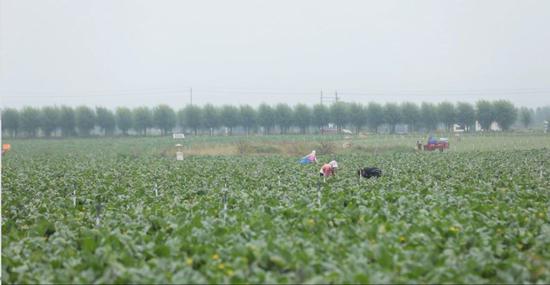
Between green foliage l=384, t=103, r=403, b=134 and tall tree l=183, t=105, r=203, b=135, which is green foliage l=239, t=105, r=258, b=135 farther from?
green foliage l=384, t=103, r=403, b=134

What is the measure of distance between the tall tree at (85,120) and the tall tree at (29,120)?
6.75 m

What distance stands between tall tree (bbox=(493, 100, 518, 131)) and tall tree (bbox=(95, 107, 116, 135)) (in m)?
69.3

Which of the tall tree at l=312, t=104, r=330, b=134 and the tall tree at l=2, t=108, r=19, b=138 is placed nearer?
the tall tree at l=2, t=108, r=19, b=138

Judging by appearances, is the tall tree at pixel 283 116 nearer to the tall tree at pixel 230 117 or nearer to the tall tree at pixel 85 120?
the tall tree at pixel 230 117

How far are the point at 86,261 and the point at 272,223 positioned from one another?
10.7ft

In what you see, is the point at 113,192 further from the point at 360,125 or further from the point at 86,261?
the point at 360,125

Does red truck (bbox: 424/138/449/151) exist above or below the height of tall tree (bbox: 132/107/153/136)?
below

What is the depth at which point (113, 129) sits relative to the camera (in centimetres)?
12144

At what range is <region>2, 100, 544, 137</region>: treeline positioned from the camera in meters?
109

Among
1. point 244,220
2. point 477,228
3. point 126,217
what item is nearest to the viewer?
point 477,228

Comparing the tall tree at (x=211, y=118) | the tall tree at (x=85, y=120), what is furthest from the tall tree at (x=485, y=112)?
the tall tree at (x=85, y=120)

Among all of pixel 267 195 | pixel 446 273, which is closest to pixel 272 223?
pixel 446 273

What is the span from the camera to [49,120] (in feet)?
364

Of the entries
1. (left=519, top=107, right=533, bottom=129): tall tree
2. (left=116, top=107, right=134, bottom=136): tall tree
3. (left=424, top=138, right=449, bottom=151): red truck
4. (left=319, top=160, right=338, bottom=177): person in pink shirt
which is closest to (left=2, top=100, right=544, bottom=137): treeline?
(left=116, top=107, right=134, bottom=136): tall tree
